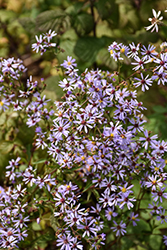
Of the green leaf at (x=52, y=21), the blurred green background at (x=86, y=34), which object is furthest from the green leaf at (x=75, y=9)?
the green leaf at (x=52, y=21)

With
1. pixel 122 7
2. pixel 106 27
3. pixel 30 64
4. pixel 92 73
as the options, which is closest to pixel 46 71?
pixel 30 64

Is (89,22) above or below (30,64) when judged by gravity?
below

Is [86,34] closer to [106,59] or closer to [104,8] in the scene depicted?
[104,8]

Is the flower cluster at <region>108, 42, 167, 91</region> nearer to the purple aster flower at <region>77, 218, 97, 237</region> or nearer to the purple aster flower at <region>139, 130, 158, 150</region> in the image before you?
the purple aster flower at <region>139, 130, 158, 150</region>

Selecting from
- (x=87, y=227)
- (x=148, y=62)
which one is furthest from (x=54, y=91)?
(x=87, y=227)

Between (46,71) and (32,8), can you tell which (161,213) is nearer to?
(46,71)

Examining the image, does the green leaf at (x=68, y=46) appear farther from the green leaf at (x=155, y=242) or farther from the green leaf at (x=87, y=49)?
the green leaf at (x=155, y=242)
